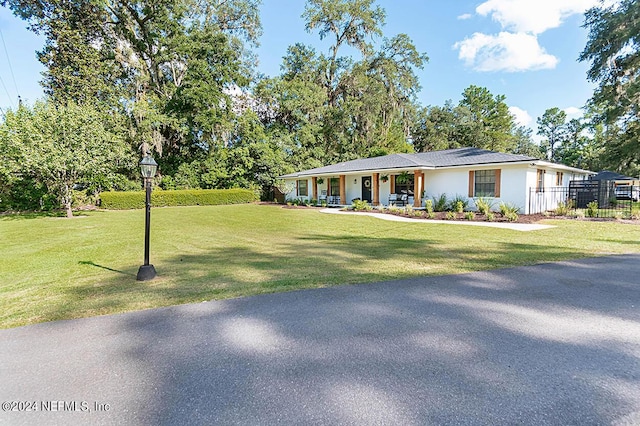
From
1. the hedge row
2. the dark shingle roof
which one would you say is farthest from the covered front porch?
the hedge row

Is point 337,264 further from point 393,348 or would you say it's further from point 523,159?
point 523,159

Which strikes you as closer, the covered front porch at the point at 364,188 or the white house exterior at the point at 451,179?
the white house exterior at the point at 451,179

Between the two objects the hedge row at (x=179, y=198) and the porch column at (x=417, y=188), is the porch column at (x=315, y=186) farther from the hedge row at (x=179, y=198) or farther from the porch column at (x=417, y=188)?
the porch column at (x=417, y=188)

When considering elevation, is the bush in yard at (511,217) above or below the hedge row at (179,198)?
below

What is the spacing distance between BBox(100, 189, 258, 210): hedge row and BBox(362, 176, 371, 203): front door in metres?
9.93

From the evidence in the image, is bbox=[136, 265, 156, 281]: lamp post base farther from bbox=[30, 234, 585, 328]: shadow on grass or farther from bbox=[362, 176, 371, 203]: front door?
bbox=[362, 176, 371, 203]: front door

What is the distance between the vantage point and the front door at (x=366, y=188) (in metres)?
20.3

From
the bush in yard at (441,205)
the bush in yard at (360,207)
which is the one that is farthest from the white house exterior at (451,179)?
the bush in yard at (360,207)

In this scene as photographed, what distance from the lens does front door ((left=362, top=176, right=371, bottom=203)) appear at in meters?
20.3

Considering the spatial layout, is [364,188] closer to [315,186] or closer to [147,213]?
[315,186]

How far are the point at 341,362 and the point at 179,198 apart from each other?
24008mm

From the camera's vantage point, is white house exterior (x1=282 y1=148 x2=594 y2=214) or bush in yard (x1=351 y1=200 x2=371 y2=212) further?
bush in yard (x1=351 y1=200 x2=371 y2=212)

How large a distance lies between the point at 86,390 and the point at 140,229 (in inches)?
418

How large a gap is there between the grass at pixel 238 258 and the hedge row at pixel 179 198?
1098 cm
